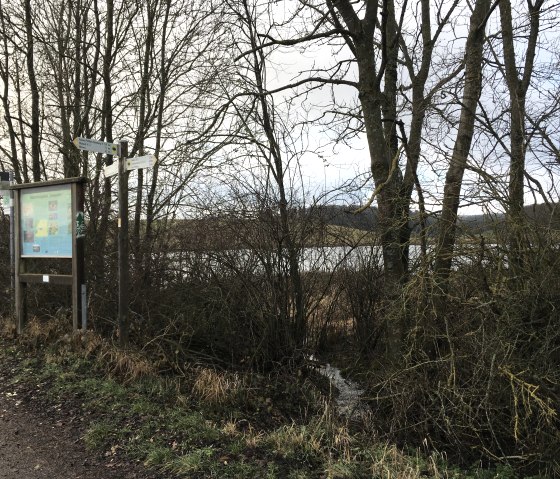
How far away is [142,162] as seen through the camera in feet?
21.1

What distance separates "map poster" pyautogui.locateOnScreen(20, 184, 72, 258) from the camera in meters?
7.74

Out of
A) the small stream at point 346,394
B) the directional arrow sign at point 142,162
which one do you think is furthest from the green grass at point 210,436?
the directional arrow sign at point 142,162

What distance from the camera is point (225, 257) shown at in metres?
7.59

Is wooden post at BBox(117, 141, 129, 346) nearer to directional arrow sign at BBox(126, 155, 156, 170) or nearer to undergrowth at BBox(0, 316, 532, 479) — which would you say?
directional arrow sign at BBox(126, 155, 156, 170)

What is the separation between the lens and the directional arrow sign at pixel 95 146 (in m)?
6.63

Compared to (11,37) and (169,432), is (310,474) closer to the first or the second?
(169,432)

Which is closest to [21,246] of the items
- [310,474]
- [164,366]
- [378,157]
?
[164,366]

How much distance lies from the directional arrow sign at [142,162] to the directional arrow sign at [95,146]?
1.17ft

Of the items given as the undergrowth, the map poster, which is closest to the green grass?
the undergrowth

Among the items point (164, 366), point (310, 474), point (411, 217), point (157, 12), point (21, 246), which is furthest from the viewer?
point (157, 12)

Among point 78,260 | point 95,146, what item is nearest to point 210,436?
point 78,260

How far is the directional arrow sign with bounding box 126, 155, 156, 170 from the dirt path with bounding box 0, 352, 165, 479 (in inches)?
114

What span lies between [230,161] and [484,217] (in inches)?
183

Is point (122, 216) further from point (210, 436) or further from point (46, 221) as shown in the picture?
point (210, 436)
